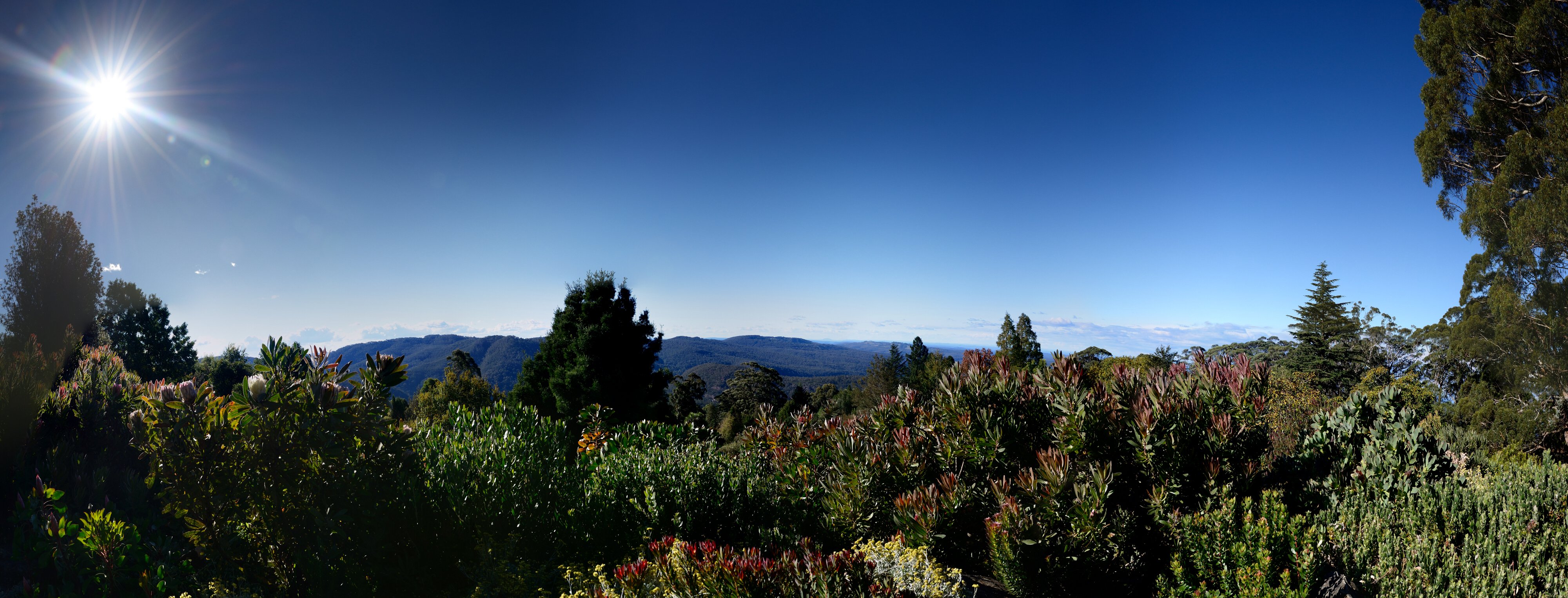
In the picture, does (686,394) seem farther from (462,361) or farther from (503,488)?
(503,488)

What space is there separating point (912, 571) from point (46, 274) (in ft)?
98.6

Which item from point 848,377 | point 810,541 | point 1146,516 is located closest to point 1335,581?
point 1146,516

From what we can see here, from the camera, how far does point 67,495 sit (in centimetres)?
426

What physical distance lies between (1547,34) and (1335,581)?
15893mm

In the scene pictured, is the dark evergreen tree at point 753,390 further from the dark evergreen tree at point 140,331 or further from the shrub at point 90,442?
the shrub at point 90,442

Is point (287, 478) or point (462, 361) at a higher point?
point (287, 478)

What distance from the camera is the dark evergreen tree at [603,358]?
1850 centimetres

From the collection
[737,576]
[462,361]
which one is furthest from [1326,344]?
[462,361]

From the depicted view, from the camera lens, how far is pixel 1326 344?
3300 centimetres

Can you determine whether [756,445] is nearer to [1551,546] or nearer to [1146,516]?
[1146,516]

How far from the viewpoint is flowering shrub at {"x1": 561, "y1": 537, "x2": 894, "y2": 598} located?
228 centimetres

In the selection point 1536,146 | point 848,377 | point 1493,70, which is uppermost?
point 1493,70

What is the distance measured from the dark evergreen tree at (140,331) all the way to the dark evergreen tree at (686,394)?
95.0 feet

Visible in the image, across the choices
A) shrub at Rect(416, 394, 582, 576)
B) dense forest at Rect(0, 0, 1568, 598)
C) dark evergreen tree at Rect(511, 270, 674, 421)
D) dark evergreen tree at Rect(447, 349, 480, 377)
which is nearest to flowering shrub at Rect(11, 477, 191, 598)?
dense forest at Rect(0, 0, 1568, 598)
